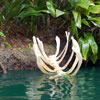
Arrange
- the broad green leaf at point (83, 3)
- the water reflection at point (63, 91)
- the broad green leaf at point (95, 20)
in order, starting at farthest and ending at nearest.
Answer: the broad green leaf at point (95, 20)
the broad green leaf at point (83, 3)
the water reflection at point (63, 91)

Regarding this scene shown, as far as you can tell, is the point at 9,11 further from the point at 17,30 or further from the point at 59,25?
the point at 59,25

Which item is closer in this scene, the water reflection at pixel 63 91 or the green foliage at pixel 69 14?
the water reflection at pixel 63 91

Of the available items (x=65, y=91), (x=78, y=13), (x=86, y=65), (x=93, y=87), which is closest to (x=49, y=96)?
(x=65, y=91)

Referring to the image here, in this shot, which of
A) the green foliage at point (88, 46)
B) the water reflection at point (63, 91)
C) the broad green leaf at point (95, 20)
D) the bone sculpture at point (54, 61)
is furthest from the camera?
the broad green leaf at point (95, 20)

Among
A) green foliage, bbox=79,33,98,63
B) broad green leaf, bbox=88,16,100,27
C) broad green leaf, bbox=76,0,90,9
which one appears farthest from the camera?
broad green leaf, bbox=88,16,100,27

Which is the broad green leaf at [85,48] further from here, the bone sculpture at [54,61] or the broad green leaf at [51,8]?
the bone sculpture at [54,61]

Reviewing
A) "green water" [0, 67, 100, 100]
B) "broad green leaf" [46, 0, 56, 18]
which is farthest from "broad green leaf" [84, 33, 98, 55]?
"green water" [0, 67, 100, 100]

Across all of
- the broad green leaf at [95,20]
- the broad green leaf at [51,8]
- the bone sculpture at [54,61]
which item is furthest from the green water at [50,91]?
the broad green leaf at [95,20]

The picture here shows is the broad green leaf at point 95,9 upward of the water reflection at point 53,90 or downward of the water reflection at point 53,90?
upward

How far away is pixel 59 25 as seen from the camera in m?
7.29

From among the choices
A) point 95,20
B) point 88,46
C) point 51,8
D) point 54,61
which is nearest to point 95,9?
point 95,20

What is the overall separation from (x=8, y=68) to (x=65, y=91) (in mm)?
3011

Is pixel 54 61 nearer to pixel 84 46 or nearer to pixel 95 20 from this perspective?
pixel 84 46

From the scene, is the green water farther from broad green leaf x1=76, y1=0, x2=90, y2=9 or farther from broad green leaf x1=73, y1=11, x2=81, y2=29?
broad green leaf x1=76, y1=0, x2=90, y2=9
